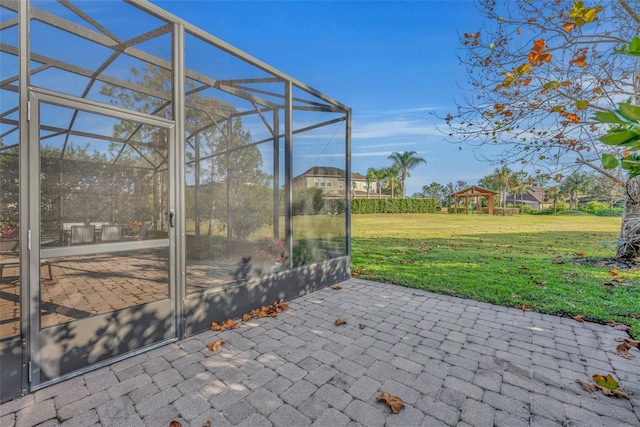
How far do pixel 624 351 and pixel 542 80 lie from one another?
4266 millimetres

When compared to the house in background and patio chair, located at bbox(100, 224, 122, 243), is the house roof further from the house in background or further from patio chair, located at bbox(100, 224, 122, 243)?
patio chair, located at bbox(100, 224, 122, 243)

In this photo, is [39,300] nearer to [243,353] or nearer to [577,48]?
[243,353]

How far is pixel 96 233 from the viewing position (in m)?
2.65

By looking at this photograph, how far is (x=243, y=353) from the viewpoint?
2.74m

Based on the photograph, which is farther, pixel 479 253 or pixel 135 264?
pixel 479 253

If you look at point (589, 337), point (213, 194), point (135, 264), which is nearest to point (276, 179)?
point (213, 194)

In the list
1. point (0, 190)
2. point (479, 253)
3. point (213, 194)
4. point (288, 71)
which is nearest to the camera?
point (0, 190)

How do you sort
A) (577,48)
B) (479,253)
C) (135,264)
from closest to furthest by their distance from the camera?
1. (135,264)
2. (577,48)
3. (479,253)

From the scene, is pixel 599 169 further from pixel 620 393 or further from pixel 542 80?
pixel 620 393

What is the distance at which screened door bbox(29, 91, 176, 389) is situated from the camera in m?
2.27

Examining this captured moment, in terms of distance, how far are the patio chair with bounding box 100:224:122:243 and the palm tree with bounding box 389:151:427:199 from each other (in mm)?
42915

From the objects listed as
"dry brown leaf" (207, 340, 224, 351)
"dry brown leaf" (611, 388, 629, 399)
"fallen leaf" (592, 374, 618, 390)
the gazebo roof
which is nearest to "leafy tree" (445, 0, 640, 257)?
"fallen leaf" (592, 374, 618, 390)

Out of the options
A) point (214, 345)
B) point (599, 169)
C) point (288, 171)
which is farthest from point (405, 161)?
point (214, 345)

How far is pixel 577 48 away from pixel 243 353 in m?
6.71
